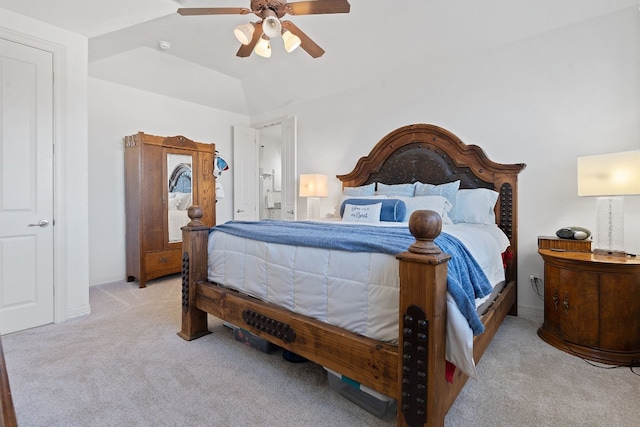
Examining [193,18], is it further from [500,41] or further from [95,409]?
[95,409]

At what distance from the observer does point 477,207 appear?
2.82 meters

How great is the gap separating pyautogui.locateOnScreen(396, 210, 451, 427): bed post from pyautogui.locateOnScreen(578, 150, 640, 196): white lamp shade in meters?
1.73

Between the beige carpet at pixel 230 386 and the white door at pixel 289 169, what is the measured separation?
2.67m

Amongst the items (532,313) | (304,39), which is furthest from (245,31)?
(532,313)

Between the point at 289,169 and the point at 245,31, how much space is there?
2604 millimetres

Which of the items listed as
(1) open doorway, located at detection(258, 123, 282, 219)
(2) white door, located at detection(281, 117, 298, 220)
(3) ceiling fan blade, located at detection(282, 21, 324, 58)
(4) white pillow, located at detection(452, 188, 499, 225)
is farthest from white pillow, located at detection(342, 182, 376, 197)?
(1) open doorway, located at detection(258, 123, 282, 219)

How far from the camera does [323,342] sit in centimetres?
150

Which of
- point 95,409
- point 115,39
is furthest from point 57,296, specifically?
point 115,39

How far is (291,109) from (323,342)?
4.02 meters

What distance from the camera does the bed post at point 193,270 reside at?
2271mm

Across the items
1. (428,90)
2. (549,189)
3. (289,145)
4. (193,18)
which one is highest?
(193,18)

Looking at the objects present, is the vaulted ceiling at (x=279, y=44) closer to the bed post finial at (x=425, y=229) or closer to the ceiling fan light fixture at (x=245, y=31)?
the ceiling fan light fixture at (x=245, y=31)

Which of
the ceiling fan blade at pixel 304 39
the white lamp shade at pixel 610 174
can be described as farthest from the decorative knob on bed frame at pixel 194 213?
the white lamp shade at pixel 610 174

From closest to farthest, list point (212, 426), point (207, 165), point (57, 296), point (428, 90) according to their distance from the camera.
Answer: point (212, 426) → point (57, 296) → point (428, 90) → point (207, 165)
